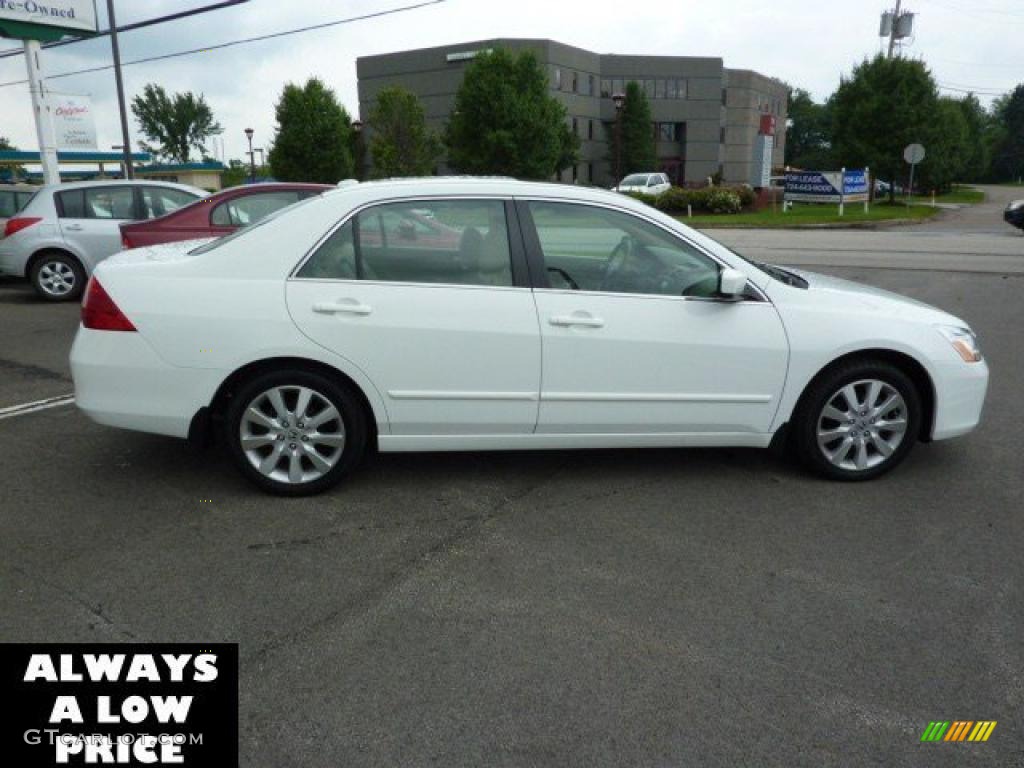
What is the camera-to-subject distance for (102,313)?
4.03 metres

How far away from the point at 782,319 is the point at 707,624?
1.83m

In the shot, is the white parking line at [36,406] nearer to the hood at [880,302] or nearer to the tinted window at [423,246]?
the tinted window at [423,246]

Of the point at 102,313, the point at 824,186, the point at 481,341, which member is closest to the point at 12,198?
the point at 102,313

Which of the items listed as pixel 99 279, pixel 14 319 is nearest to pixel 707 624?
pixel 99 279

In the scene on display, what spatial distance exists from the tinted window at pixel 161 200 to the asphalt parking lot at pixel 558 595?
6489mm

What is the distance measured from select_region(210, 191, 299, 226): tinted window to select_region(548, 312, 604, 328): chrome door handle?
6050 millimetres

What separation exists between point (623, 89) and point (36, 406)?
6742 centimetres

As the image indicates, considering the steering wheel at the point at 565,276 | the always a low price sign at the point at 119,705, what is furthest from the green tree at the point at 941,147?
the always a low price sign at the point at 119,705

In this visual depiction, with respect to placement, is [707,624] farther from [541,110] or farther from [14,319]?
[541,110]

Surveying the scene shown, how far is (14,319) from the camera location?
9719 mm

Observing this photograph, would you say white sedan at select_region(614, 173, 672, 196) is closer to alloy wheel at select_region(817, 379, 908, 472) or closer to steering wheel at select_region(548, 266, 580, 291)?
alloy wheel at select_region(817, 379, 908, 472)

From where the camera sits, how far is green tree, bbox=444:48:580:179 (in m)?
41.0

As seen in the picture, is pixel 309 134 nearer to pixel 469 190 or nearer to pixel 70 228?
pixel 70 228

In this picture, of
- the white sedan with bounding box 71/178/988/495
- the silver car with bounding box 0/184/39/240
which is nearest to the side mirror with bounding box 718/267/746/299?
the white sedan with bounding box 71/178/988/495
